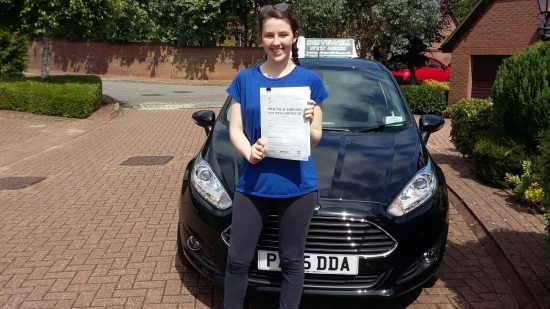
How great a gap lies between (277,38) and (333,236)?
122 centimetres

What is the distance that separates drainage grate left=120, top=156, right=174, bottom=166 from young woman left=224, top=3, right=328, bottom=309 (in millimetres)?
5705

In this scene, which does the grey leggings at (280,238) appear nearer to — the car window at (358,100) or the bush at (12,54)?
the car window at (358,100)

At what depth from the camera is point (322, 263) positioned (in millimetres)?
3154

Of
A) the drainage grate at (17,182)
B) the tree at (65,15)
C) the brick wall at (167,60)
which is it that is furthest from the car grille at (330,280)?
the brick wall at (167,60)

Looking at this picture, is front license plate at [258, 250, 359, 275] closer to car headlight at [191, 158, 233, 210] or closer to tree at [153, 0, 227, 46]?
car headlight at [191, 158, 233, 210]

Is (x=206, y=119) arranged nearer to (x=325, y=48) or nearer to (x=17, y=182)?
(x=325, y=48)

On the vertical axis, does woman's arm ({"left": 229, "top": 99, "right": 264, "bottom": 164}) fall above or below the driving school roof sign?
below

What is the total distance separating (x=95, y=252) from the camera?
460 cm

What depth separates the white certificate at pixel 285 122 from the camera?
102 inches

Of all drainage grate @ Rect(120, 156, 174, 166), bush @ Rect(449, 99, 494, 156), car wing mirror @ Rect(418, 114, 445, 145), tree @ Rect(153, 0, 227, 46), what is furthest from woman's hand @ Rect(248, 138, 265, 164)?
tree @ Rect(153, 0, 227, 46)

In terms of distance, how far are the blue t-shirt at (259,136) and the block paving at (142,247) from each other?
1230 mm

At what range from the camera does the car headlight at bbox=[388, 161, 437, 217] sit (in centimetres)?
330

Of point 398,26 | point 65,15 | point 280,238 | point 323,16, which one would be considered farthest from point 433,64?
point 280,238

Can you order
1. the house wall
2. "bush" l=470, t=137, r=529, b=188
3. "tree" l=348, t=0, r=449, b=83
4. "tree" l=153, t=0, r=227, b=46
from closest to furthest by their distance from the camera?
"bush" l=470, t=137, r=529, b=188
the house wall
"tree" l=348, t=0, r=449, b=83
"tree" l=153, t=0, r=227, b=46
